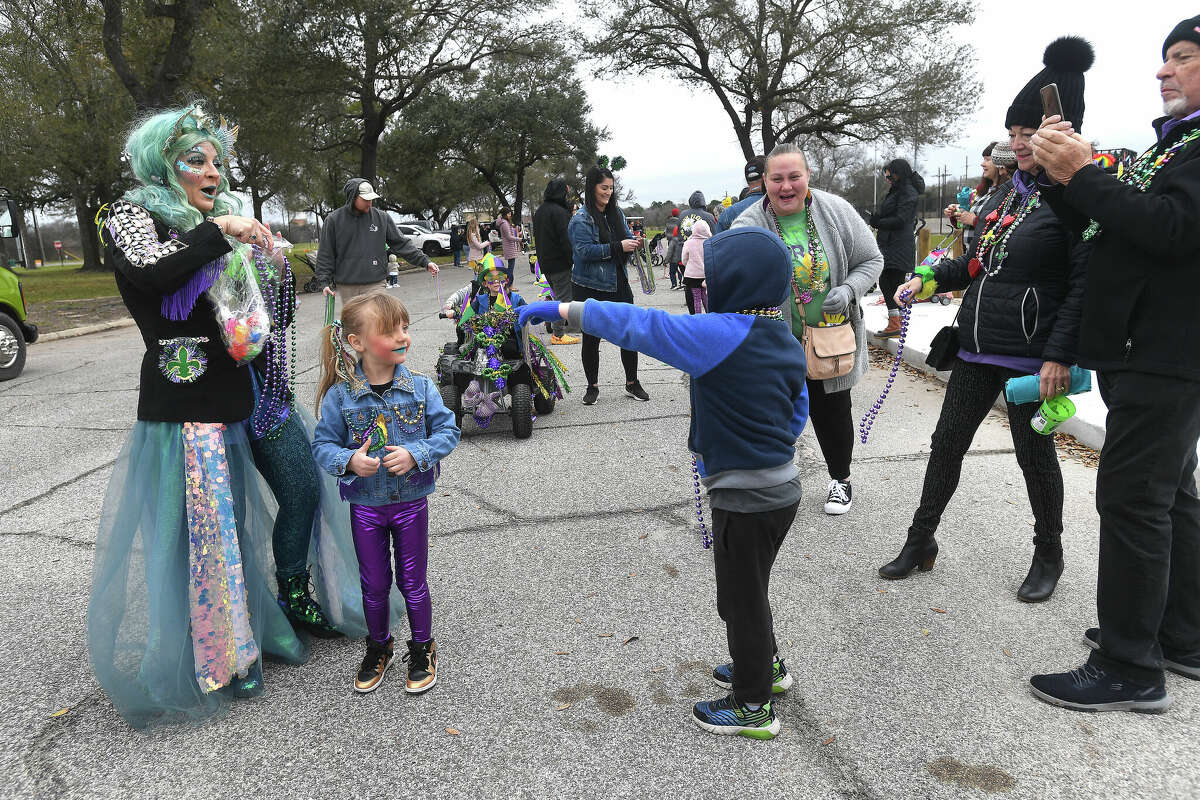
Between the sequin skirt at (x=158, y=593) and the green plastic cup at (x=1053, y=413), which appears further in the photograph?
the green plastic cup at (x=1053, y=413)

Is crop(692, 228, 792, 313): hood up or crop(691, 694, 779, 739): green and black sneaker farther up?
crop(692, 228, 792, 313): hood up

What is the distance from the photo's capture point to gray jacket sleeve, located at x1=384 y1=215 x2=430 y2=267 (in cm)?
684

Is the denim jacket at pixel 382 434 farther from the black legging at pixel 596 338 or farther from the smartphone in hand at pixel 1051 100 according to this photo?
the black legging at pixel 596 338

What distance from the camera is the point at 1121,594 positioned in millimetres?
2475

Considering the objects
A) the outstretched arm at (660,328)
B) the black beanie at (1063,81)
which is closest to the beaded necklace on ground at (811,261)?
the black beanie at (1063,81)

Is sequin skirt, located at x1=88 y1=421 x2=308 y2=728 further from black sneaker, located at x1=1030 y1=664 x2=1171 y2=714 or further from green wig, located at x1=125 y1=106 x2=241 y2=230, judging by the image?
black sneaker, located at x1=1030 y1=664 x2=1171 y2=714

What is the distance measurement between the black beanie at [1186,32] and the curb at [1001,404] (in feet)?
5.74

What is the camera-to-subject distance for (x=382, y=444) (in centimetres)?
265

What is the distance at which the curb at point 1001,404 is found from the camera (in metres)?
5.04

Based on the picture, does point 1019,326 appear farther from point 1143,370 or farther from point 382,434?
point 382,434

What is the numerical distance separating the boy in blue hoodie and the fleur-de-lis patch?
127 cm

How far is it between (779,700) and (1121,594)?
118cm

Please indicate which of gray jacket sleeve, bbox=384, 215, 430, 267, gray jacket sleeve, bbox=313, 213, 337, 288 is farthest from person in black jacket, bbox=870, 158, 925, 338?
gray jacket sleeve, bbox=313, 213, 337, 288

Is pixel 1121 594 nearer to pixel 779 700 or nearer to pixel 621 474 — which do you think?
pixel 779 700
